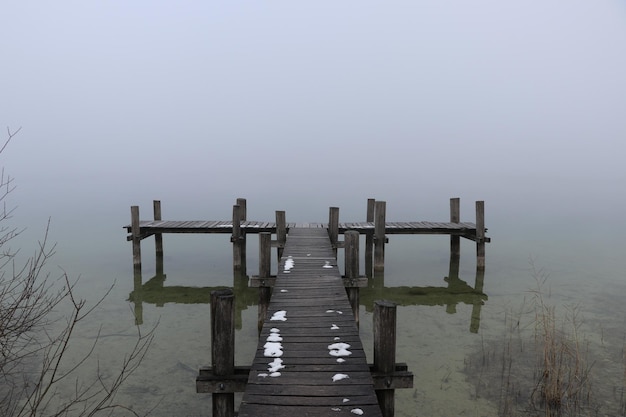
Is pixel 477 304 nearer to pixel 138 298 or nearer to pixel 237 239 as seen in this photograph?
pixel 237 239

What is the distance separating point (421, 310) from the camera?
11.5 meters

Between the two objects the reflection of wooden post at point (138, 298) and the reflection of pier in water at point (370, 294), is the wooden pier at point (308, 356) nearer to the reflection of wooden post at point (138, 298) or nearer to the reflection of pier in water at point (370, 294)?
the reflection of pier in water at point (370, 294)

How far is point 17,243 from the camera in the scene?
21328mm

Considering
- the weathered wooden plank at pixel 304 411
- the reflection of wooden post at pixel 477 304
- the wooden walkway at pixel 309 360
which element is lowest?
the reflection of wooden post at pixel 477 304

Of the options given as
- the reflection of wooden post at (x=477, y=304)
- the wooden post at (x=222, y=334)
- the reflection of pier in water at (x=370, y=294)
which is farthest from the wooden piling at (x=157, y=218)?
the wooden post at (x=222, y=334)

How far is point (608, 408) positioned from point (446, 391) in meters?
2.29

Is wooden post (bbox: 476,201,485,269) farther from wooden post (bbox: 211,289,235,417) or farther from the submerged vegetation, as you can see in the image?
wooden post (bbox: 211,289,235,417)

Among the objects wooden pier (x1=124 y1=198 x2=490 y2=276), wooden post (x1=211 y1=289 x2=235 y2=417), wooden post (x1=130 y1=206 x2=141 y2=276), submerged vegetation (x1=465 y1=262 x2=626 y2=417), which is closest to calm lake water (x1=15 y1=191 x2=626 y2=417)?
submerged vegetation (x1=465 y1=262 x2=626 y2=417)

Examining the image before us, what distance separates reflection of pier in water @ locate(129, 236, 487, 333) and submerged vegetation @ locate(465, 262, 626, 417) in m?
1.96

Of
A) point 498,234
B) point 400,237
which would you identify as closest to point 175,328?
point 400,237

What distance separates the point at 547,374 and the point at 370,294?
20.7 ft

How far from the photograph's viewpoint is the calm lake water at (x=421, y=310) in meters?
7.07

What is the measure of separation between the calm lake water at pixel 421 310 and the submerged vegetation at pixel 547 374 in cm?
4

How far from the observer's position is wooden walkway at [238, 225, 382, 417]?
3.97m
